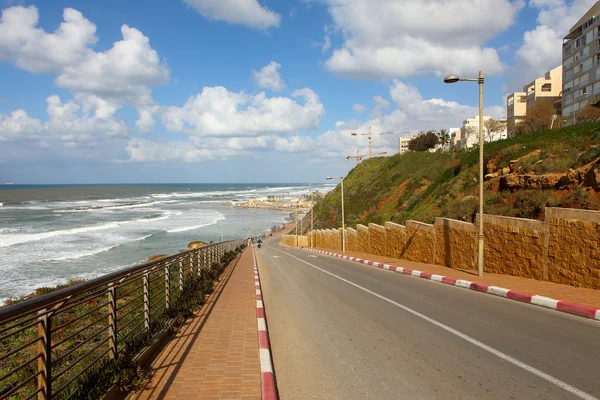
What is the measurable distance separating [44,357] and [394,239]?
821 inches

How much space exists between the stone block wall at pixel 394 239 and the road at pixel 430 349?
11345 millimetres

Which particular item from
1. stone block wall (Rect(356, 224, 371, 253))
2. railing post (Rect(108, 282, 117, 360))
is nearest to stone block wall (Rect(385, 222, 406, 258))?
stone block wall (Rect(356, 224, 371, 253))

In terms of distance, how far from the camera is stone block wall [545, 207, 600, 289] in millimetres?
10141

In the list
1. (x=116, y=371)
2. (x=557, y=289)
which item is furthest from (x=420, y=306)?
(x=116, y=371)

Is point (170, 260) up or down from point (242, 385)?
up

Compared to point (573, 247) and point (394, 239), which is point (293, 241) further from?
point (573, 247)

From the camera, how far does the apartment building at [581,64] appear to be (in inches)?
2104

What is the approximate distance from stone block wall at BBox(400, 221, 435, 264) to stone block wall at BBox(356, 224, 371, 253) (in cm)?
691

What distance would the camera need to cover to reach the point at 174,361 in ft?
19.3

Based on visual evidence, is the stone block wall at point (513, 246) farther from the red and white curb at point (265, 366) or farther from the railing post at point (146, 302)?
the railing post at point (146, 302)

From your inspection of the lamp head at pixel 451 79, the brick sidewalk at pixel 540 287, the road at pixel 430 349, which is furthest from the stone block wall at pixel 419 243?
the road at pixel 430 349

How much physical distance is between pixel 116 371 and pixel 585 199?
47.2ft

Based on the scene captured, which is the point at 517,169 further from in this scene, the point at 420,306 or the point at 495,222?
the point at 420,306

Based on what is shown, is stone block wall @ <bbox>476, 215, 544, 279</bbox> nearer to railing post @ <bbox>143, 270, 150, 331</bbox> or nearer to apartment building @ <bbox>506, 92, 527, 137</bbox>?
railing post @ <bbox>143, 270, 150, 331</bbox>
